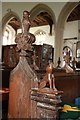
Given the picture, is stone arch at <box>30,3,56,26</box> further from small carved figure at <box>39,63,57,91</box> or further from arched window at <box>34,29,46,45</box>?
small carved figure at <box>39,63,57,91</box>

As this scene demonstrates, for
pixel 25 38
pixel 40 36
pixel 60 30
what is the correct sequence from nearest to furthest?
pixel 25 38 < pixel 60 30 < pixel 40 36

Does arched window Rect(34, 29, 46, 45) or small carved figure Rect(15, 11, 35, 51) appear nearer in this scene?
small carved figure Rect(15, 11, 35, 51)

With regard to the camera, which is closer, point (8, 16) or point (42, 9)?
point (42, 9)

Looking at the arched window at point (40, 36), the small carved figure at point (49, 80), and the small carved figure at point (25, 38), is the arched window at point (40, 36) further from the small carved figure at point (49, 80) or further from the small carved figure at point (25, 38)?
the small carved figure at point (49, 80)

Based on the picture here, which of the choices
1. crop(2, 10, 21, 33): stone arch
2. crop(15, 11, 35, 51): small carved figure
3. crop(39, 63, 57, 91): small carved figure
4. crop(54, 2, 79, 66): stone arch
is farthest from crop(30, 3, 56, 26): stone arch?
crop(39, 63, 57, 91): small carved figure

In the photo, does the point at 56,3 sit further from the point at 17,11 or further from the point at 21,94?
the point at 21,94

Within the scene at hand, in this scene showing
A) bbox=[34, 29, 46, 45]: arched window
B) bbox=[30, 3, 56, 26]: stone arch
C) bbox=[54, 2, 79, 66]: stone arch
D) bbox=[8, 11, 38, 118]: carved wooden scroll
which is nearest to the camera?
bbox=[8, 11, 38, 118]: carved wooden scroll

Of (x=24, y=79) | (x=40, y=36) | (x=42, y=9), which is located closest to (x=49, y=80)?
(x=24, y=79)

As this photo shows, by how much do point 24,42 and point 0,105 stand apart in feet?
4.69

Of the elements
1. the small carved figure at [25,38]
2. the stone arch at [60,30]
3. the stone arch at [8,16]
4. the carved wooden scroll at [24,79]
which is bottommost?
the carved wooden scroll at [24,79]

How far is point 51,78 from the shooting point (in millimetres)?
1417

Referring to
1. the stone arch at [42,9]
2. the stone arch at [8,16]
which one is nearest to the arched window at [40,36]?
the stone arch at [8,16]

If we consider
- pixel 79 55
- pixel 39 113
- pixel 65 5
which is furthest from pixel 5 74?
pixel 79 55

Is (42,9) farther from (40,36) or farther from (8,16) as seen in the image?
(40,36)
